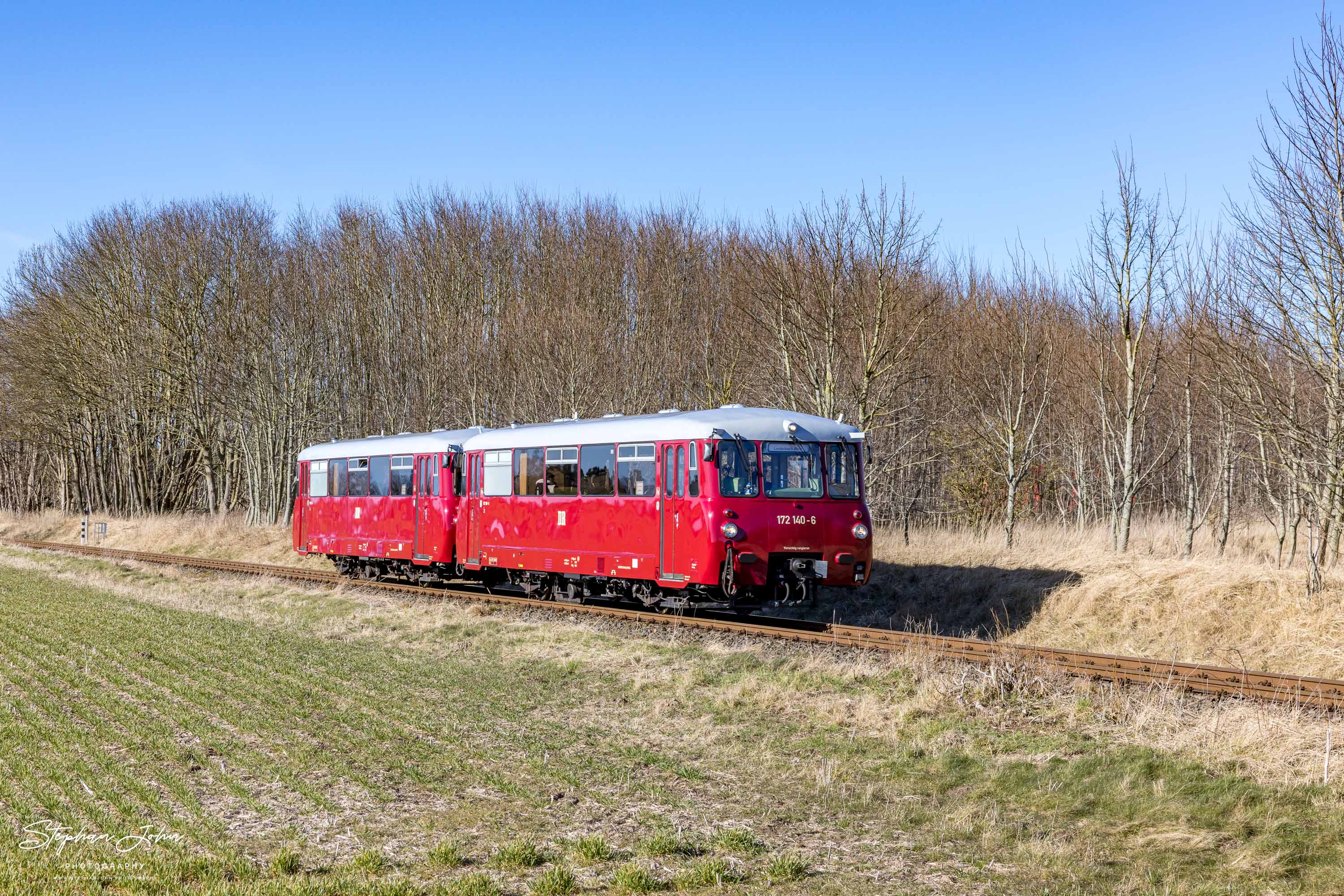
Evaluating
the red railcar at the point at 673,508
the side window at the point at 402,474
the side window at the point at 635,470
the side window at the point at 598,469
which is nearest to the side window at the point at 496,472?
the red railcar at the point at 673,508

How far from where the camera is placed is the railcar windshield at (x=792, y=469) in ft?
54.8

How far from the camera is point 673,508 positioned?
17.0 meters

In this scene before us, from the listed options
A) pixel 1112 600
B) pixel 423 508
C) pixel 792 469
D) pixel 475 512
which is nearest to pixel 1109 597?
pixel 1112 600

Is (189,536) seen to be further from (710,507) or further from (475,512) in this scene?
(710,507)

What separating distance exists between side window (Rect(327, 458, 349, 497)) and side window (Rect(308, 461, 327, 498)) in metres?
0.18

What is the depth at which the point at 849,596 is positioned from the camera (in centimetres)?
2025

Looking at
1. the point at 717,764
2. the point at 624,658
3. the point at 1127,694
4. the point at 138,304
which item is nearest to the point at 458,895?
the point at 717,764

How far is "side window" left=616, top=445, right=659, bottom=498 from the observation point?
17422 millimetres

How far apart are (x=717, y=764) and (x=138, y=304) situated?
44.9 meters

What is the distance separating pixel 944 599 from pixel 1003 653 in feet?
23.9

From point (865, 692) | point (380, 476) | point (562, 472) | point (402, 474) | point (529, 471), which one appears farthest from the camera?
point (380, 476)

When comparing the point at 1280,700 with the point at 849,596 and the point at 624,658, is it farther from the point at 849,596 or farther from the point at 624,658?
the point at 849,596

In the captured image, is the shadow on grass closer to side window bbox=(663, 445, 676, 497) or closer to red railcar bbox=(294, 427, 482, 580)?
side window bbox=(663, 445, 676, 497)

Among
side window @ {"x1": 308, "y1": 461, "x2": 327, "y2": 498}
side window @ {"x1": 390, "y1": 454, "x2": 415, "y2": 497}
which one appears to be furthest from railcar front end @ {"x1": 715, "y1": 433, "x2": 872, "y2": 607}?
side window @ {"x1": 308, "y1": 461, "x2": 327, "y2": 498}
